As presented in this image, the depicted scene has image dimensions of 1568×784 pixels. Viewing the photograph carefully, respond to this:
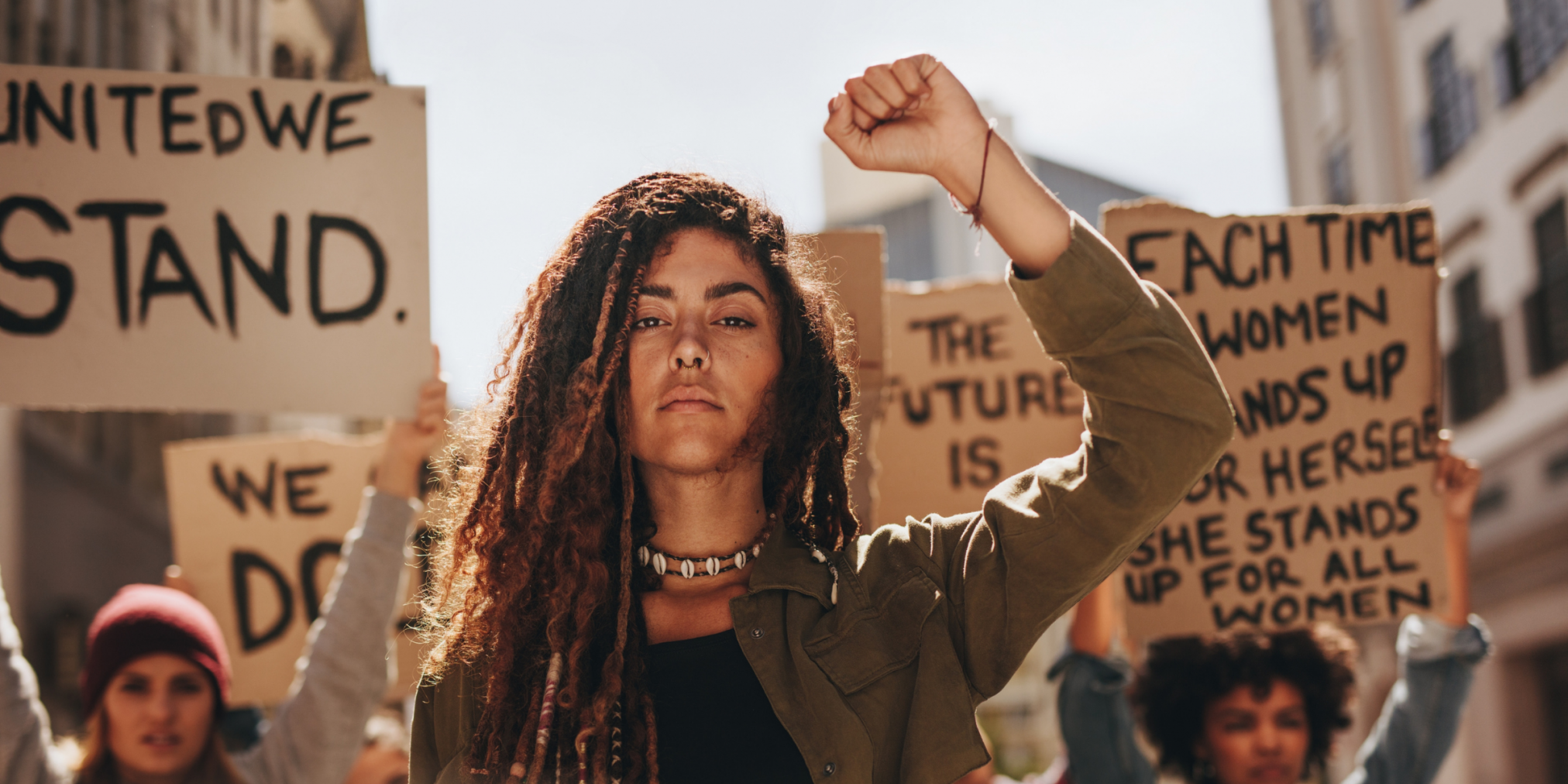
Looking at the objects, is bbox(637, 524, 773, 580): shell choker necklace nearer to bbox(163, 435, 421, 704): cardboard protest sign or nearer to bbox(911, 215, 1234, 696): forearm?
bbox(911, 215, 1234, 696): forearm

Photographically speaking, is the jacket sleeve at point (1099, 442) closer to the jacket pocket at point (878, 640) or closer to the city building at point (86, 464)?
the jacket pocket at point (878, 640)

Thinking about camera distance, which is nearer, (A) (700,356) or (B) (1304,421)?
(A) (700,356)

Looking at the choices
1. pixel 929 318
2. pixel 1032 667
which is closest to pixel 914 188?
pixel 1032 667

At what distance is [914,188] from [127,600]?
78.6m

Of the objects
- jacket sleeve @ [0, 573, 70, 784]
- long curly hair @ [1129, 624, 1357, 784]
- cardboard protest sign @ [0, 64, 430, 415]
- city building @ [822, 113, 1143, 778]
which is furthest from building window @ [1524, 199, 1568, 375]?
city building @ [822, 113, 1143, 778]

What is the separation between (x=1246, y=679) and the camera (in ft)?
13.8

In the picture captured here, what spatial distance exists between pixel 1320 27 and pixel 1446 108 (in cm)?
450

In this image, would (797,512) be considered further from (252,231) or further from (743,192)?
(252,231)

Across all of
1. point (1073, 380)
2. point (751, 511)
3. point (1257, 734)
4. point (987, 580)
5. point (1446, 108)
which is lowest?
point (1257, 734)

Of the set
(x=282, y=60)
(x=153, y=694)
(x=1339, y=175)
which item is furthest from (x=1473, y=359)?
(x=282, y=60)

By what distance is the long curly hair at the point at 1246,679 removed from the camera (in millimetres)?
4246

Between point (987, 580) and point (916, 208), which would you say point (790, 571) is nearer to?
point (987, 580)

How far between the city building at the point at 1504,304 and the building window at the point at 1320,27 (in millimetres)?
1720

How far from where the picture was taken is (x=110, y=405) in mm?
3094
